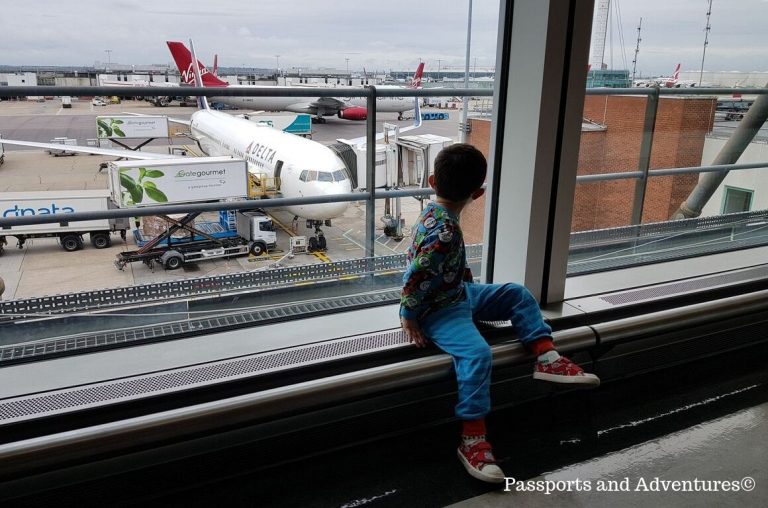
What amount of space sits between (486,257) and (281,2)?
1320 millimetres

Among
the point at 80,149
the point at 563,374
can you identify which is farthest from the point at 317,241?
the point at 563,374

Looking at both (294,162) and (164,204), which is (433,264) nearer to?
(164,204)

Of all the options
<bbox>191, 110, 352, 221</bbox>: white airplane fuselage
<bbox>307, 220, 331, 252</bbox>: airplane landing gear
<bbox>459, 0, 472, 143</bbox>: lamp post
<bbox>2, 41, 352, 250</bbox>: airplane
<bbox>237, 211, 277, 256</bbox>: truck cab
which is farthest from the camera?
<bbox>191, 110, 352, 221</bbox>: white airplane fuselage

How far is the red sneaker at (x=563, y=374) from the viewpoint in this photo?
1.28m

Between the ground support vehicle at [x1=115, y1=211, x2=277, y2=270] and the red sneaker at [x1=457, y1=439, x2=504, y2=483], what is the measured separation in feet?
8.22

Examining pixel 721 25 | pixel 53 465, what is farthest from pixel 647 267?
pixel 53 465

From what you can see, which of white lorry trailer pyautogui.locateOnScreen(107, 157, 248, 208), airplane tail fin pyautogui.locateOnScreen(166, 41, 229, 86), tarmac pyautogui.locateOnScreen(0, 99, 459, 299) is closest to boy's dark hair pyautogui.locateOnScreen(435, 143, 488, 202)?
tarmac pyautogui.locateOnScreen(0, 99, 459, 299)

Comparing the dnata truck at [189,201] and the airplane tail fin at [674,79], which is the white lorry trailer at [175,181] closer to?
the dnata truck at [189,201]

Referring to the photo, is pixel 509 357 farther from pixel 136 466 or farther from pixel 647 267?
pixel 647 267

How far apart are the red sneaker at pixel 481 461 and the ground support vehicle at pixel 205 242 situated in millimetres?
2505

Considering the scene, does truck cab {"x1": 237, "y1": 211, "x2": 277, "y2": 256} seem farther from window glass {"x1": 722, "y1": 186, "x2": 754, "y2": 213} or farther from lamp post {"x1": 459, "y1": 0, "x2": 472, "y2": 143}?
window glass {"x1": 722, "y1": 186, "x2": 754, "y2": 213}

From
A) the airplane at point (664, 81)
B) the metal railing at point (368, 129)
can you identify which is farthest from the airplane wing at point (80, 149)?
the airplane at point (664, 81)

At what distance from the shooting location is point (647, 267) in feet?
6.63

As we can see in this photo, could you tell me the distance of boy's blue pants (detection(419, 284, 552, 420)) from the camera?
3.91 feet
